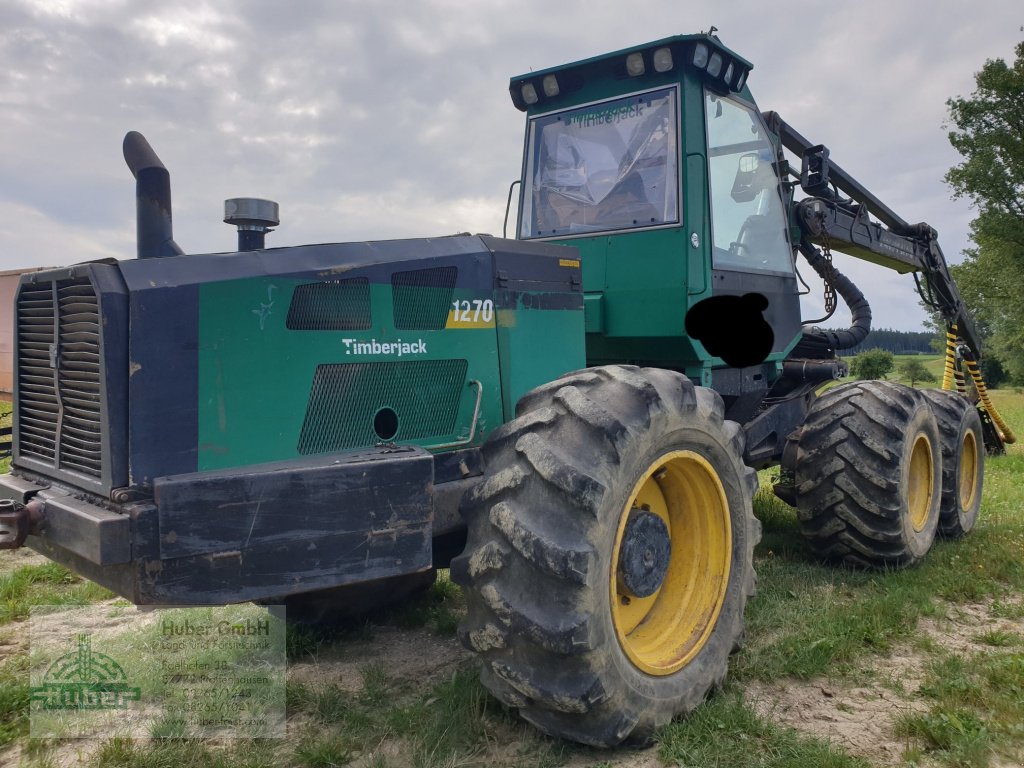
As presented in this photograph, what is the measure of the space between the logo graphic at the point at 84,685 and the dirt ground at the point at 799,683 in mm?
376

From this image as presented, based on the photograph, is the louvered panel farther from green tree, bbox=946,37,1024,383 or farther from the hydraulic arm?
green tree, bbox=946,37,1024,383

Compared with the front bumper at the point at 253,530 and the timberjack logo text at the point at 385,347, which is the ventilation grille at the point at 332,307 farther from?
the front bumper at the point at 253,530

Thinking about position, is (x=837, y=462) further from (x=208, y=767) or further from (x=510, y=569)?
(x=208, y=767)

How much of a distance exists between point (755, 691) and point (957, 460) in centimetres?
368

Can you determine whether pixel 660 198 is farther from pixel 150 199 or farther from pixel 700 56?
pixel 150 199

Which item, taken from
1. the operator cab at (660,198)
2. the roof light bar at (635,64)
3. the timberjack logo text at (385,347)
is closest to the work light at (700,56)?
the operator cab at (660,198)

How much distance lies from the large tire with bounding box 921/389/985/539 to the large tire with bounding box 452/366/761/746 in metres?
3.57

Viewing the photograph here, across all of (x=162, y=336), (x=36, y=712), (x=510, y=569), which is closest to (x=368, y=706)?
(x=510, y=569)

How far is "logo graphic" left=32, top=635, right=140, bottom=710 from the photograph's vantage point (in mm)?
3561

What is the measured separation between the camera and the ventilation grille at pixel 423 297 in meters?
3.22

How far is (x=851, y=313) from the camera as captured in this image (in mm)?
6773

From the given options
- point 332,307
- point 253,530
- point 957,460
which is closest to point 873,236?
point 957,460

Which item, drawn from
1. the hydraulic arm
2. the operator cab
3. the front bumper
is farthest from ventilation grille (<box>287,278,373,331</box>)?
the hydraulic arm

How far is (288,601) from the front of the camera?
425 centimetres
